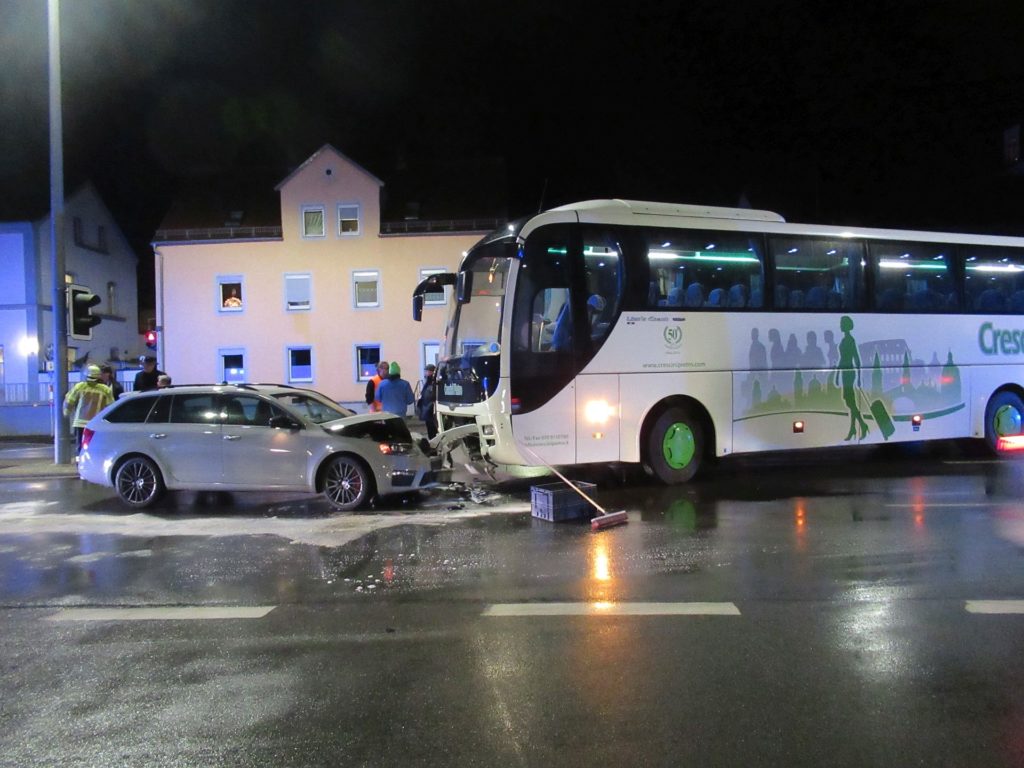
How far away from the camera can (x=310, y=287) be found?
29.9 meters

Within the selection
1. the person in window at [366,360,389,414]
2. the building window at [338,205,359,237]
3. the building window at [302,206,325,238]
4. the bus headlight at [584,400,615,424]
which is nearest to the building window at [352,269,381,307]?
the building window at [338,205,359,237]

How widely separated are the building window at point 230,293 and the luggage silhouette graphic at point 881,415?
971 inches

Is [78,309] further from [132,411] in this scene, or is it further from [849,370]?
[849,370]

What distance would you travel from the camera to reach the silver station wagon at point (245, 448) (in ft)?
29.8

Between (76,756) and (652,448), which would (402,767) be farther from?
(652,448)

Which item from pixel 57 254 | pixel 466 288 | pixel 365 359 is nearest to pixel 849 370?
pixel 466 288

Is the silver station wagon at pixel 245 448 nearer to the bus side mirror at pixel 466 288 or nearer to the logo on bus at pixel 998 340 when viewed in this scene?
the bus side mirror at pixel 466 288

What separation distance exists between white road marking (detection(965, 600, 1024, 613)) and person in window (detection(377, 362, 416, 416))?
8.11 metres

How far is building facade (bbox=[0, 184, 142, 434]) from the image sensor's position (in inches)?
1073

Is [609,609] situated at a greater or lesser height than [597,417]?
lesser

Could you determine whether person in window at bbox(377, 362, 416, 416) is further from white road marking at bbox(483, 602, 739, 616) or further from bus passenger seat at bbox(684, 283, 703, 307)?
white road marking at bbox(483, 602, 739, 616)

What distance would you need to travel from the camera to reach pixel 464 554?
273 inches

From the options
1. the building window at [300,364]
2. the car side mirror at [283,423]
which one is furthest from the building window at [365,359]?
Result: the car side mirror at [283,423]

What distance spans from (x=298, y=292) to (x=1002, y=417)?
961 inches
